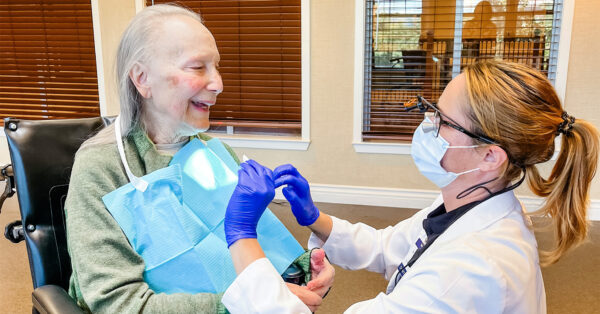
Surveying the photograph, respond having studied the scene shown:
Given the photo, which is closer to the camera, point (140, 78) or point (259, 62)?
point (140, 78)

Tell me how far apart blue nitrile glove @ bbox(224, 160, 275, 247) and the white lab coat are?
0.27 feet

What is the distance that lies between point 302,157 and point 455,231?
277 centimetres

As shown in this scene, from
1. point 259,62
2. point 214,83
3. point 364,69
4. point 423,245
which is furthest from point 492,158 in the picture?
point 259,62

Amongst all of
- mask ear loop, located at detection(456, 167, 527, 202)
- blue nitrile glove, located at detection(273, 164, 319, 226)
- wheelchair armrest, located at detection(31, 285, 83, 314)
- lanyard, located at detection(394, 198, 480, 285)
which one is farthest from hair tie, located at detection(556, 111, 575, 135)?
wheelchair armrest, located at detection(31, 285, 83, 314)

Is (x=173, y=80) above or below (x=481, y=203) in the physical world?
above

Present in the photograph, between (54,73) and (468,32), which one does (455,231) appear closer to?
(468,32)

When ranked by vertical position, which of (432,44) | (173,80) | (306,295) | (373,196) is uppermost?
(432,44)

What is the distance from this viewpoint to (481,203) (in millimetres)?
1013

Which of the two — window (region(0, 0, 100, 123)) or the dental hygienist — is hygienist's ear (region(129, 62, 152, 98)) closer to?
the dental hygienist

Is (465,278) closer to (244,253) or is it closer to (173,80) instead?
(244,253)

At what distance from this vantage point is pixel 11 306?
219 centimetres

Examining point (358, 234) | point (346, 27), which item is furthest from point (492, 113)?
point (346, 27)

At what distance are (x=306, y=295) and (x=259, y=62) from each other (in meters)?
2.88

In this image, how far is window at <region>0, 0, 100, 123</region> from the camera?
161 inches
